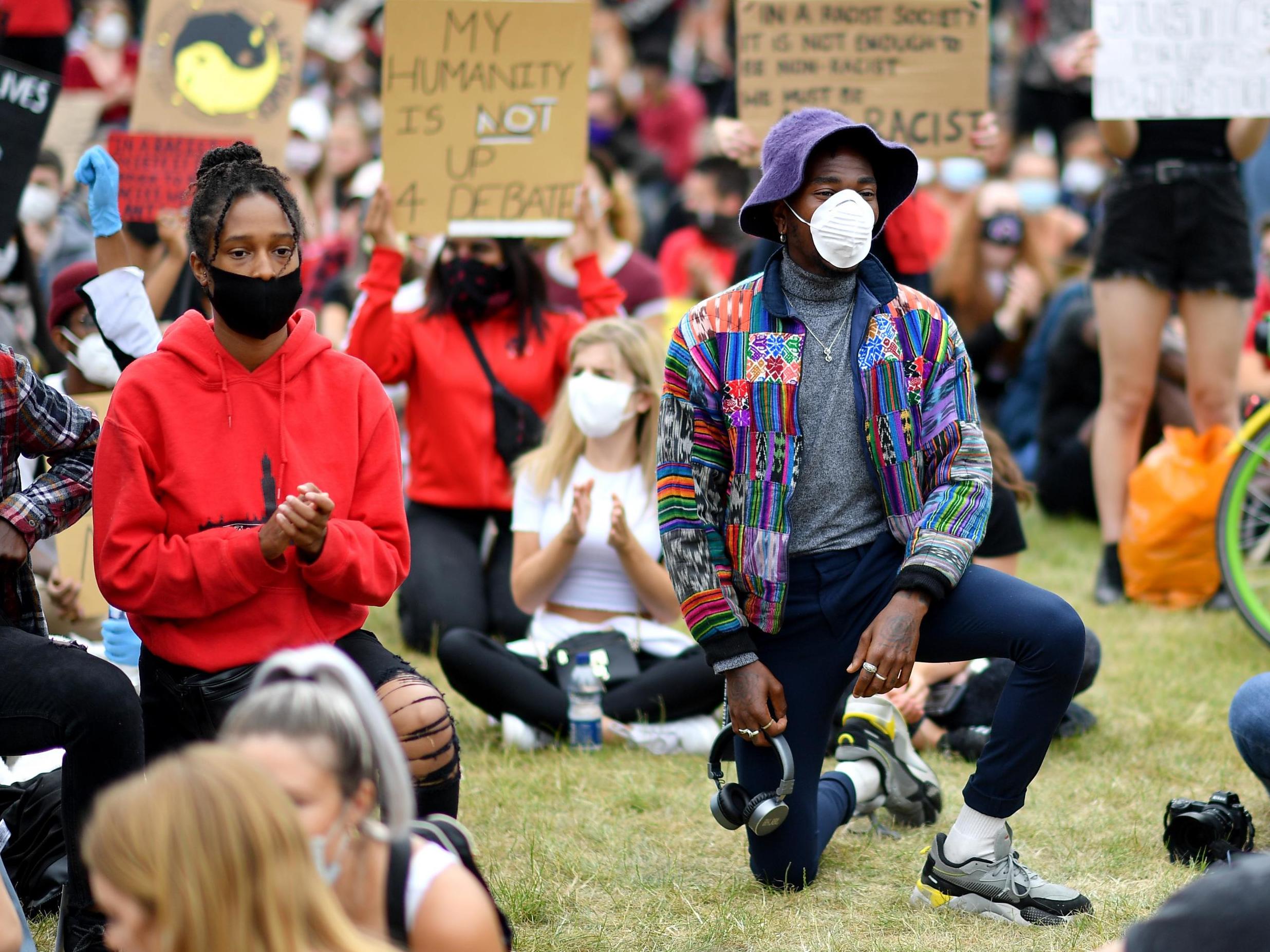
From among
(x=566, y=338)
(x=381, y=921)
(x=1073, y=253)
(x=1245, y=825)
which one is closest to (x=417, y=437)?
(x=566, y=338)

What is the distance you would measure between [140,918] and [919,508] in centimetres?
211

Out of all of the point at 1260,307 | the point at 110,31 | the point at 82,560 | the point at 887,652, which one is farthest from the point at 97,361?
the point at 110,31

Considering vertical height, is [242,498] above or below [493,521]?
above

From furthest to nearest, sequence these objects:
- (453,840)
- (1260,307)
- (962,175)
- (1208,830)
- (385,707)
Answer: (962,175) < (1260,307) < (1208,830) < (385,707) < (453,840)

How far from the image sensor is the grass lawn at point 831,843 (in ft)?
11.3

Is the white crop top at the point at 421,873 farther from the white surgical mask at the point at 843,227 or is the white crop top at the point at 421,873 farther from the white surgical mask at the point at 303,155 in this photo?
the white surgical mask at the point at 303,155

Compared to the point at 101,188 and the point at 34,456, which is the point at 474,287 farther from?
the point at 34,456

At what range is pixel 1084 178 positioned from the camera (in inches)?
471

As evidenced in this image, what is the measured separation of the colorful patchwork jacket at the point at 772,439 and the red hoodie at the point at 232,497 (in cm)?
69

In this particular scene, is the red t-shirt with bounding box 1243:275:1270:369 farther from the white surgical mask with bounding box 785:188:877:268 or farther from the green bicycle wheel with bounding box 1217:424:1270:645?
the white surgical mask with bounding box 785:188:877:268

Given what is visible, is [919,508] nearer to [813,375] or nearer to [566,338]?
[813,375]

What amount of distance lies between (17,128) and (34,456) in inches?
98.5

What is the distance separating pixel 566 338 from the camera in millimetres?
6258

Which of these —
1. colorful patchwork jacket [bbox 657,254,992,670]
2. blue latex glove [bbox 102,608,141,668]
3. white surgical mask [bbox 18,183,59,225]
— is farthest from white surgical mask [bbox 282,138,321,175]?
colorful patchwork jacket [bbox 657,254,992,670]
